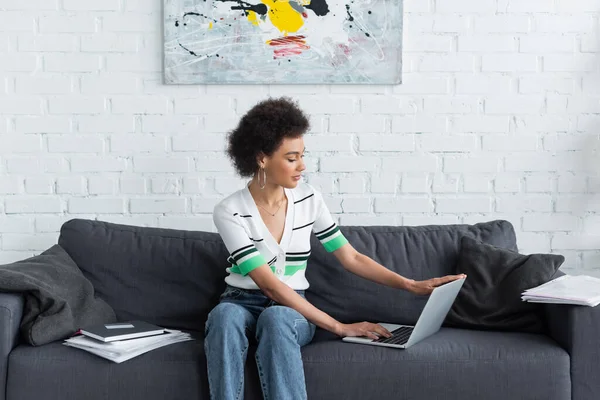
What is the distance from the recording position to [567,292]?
8.10 feet

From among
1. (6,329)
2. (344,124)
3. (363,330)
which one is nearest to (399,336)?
(363,330)

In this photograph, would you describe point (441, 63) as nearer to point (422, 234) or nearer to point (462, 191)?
point (462, 191)

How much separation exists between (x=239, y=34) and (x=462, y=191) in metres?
1.12

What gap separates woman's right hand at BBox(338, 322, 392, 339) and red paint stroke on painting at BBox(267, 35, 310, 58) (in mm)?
1213

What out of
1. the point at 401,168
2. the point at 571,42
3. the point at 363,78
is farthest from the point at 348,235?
the point at 571,42

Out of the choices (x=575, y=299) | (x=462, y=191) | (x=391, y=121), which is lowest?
(x=575, y=299)

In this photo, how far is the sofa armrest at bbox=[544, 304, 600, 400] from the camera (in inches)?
94.7

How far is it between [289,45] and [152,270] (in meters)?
1.06

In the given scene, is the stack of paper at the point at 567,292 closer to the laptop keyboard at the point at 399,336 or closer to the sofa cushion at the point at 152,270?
the laptop keyboard at the point at 399,336

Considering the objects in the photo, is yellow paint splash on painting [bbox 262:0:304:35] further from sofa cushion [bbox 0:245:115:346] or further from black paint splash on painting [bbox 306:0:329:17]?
sofa cushion [bbox 0:245:115:346]

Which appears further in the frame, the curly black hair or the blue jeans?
the curly black hair

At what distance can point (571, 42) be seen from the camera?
328 centimetres

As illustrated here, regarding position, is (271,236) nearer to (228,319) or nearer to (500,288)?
(228,319)

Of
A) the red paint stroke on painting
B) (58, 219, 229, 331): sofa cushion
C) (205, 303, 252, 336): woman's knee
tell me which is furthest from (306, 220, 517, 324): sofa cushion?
the red paint stroke on painting
